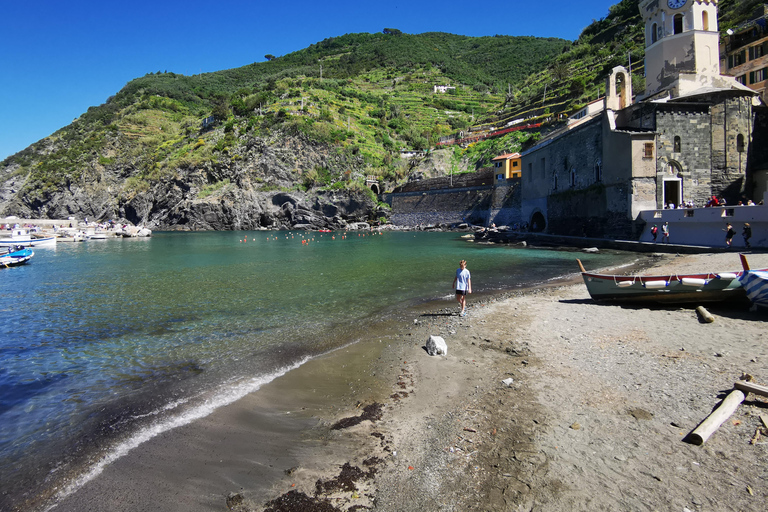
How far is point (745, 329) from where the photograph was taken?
7594 mm

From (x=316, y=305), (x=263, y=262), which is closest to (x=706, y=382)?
(x=316, y=305)

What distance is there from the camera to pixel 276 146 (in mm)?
75625

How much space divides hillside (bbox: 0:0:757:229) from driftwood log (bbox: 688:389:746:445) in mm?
60164

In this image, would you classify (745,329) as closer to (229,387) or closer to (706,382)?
(706,382)


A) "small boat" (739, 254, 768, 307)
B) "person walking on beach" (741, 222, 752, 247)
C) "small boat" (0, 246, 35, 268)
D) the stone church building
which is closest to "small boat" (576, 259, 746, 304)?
"small boat" (739, 254, 768, 307)

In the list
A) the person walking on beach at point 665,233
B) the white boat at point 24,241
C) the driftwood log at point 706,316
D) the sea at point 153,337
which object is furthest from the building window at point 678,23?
the white boat at point 24,241

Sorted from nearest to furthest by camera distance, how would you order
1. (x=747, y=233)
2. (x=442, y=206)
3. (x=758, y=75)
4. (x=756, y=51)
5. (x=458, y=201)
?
(x=747, y=233), (x=758, y=75), (x=756, y=51), (x=458, y=201), (x=442, y=206)

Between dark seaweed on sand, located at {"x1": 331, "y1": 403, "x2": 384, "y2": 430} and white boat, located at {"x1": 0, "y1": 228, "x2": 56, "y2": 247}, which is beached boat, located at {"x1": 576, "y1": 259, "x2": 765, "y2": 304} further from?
Answer: white boat, located at {"x1": 0, "y1": 228, "x2": 56, "y2": 247}

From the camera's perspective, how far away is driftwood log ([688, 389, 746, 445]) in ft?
13.1

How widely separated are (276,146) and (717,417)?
3088 inches

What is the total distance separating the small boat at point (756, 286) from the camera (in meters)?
8.27

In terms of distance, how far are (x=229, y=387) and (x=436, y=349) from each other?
12.1ft

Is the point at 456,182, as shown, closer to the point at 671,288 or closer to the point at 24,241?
the point at 24,241

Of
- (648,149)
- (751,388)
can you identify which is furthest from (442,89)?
(751,388)
